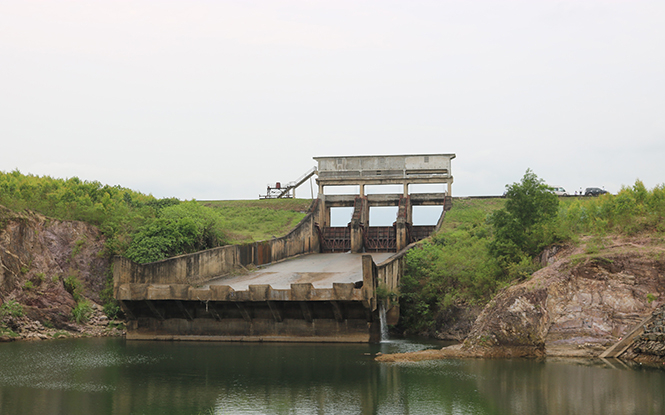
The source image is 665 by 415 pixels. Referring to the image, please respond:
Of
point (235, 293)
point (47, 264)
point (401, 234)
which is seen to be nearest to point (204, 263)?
point (235, 293)

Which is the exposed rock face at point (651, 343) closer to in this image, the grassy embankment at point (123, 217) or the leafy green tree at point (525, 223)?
the leafy green tree at point (525, 223)

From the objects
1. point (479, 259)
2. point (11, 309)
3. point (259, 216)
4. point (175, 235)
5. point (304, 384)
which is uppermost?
point (259, 216)

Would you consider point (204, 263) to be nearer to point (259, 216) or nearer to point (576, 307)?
point (576, 307)

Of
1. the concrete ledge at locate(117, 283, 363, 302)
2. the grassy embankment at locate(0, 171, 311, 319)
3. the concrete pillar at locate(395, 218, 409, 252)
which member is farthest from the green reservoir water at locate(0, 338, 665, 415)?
the concrete pillar at locate(395, 218, 409, 252)

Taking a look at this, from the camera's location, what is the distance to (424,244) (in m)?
35.4

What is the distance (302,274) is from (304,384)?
47.4ft

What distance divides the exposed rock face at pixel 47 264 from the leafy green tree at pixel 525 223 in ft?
64.4

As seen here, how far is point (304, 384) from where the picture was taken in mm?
17984

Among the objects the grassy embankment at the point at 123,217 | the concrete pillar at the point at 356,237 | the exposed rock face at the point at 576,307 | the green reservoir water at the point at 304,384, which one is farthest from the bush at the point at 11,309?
the concrete pillar at the point at 356,237

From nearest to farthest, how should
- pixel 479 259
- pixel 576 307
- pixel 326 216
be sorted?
pixel 576 307, pixel 479 259, pixel 326 216

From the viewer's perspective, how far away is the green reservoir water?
15.0 m

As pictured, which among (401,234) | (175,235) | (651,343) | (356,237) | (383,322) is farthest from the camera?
(356,237)

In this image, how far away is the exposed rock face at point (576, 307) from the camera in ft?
73.2

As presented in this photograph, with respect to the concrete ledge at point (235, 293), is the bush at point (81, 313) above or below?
below
